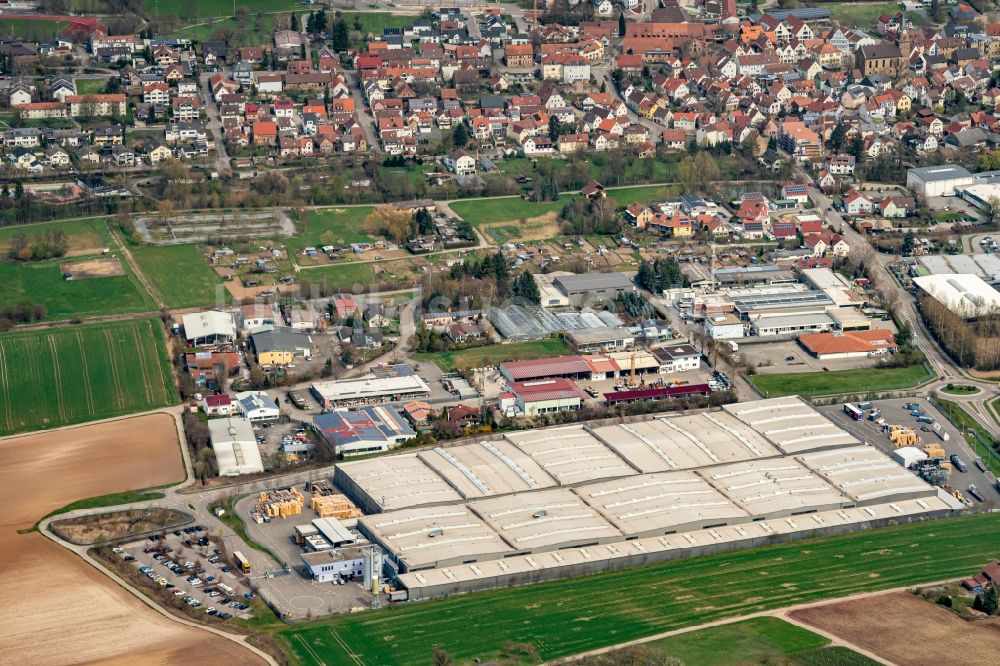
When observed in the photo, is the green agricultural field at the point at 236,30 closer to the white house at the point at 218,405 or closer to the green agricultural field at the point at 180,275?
the green agricultural field at the point at 180,275

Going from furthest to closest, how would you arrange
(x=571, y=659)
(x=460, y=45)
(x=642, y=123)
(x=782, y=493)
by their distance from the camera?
(x=460, y=45), (x=642, y=123), (x=782, y=493), (x=571, y=659)

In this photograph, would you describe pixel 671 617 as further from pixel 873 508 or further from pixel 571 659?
pixel 873 508

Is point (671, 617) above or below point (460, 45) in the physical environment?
below

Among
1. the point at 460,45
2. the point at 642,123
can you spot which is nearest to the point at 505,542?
the point at 642,123

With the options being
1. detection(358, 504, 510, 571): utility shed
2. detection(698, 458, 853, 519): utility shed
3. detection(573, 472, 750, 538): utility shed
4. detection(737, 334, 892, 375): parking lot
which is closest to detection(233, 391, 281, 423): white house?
detection(358, 504, 510, 571): utility shed

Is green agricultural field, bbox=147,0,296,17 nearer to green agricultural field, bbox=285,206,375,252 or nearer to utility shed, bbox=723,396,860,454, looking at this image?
green agricultural field, bbox=285,206,375,252

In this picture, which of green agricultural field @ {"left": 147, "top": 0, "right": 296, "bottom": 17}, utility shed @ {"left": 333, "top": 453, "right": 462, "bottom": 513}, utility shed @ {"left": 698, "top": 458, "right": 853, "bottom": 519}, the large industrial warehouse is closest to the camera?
the large industrial warehouse
